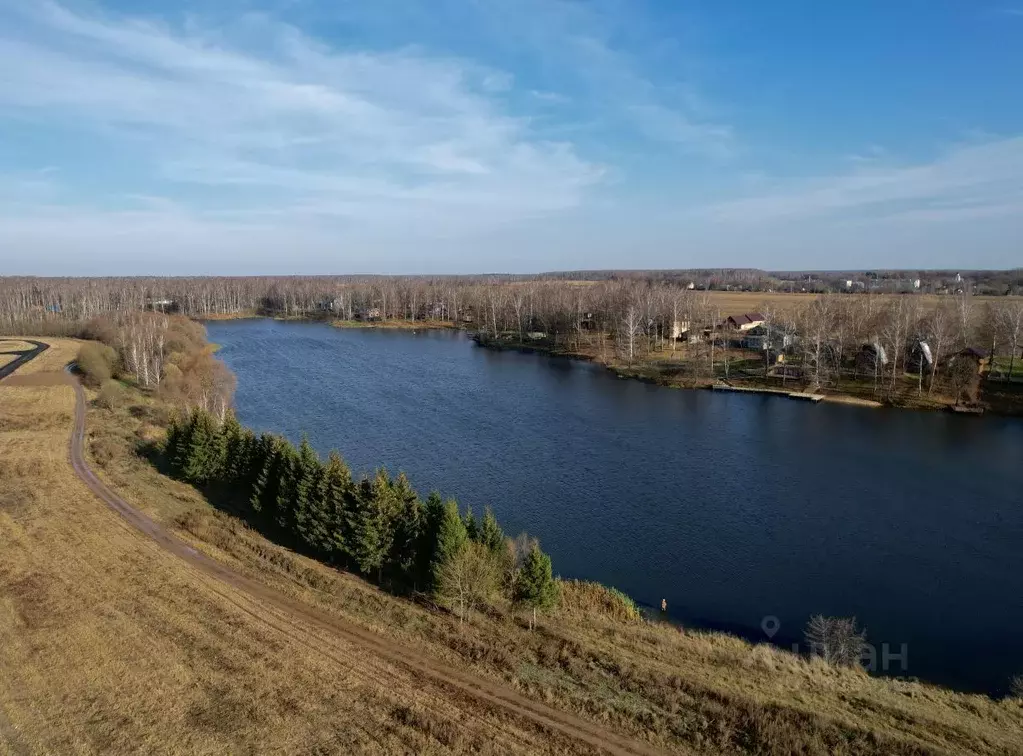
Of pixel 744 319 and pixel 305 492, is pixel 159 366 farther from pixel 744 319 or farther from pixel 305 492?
pixel 744 319

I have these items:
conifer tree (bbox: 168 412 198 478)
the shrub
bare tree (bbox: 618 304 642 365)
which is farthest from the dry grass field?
bare tree (bbox: 618 304 642 365)

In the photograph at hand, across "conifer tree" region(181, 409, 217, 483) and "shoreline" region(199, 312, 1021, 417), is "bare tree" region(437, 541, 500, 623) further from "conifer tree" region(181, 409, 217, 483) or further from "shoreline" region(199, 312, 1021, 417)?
"shoreline" region(199, 312, 1021, 417)

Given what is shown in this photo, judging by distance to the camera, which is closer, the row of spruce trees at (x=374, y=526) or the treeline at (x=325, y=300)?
the row of spruce trees at (x=374, y=526)

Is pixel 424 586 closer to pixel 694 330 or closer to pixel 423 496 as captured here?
pixel 423 496

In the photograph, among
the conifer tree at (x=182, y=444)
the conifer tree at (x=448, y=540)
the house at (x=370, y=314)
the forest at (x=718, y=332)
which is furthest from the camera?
the house at (x=370, y=314)

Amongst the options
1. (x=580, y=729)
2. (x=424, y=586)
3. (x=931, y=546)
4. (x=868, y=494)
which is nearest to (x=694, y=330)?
Answer: (x=868, y=494)

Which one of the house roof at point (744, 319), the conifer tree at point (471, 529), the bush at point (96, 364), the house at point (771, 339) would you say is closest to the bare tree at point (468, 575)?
the conifer tree at point (471, 529)

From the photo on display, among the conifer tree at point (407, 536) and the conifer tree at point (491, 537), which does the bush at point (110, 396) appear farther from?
the conifer tree at point (491, 537)
